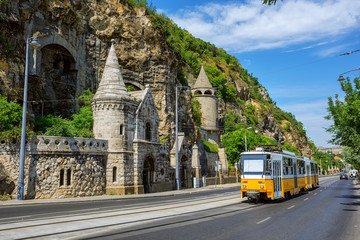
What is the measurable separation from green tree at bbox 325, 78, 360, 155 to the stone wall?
18.2 m

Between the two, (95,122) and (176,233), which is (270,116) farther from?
(176,233)

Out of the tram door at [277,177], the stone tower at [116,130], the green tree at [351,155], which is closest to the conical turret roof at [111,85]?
the stone tower at [116,130]

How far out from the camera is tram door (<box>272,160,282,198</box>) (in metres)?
19.5

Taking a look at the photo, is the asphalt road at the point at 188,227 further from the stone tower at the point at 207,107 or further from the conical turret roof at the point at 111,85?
the stone tower at the point at 207,107

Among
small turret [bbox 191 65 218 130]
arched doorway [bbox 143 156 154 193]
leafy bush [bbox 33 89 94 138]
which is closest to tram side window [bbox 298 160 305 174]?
→ arched doorway [bbox 143 156 154 193]

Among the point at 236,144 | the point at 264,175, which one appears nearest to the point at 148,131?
the point at 264,175

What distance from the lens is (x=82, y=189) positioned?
2481cm

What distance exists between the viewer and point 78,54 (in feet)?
125

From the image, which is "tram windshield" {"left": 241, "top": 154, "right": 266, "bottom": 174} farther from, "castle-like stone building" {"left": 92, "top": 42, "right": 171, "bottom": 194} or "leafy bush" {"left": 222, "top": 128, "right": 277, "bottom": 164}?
"leafy bush" {"left": 222, "top": 128, "right": 277, "bottom": 164}


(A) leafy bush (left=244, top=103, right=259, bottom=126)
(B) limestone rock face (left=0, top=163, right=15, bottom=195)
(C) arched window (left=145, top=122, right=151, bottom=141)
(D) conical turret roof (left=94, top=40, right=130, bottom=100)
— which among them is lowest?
(B) limestone rock face (left=0, top=163, right=15, bottom=195)

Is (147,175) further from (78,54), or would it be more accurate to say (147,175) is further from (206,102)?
(206,102)

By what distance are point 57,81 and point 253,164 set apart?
1051 inches

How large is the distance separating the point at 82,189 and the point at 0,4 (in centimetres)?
1649

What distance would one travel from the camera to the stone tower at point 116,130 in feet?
90.3
